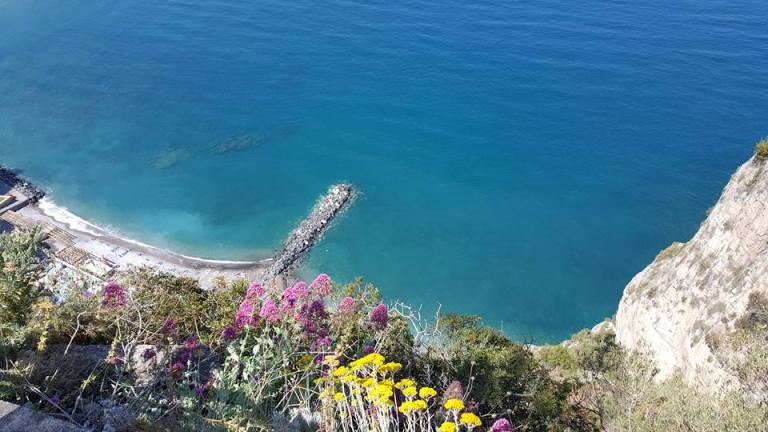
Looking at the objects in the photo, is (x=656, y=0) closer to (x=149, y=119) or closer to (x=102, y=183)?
(x=149, y=119)

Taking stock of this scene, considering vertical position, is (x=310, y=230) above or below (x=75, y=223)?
above

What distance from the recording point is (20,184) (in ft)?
132

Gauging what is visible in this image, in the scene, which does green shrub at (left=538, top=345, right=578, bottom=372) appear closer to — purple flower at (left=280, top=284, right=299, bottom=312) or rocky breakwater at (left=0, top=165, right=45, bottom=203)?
purple flower at (left=280, top=284, right=299, bottom=312)

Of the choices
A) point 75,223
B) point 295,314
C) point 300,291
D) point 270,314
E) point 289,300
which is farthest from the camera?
point 75,223

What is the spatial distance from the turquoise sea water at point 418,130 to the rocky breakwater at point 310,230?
0.96 meters

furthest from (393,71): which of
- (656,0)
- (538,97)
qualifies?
(656,0)

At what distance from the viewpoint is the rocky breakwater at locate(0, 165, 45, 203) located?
129ft

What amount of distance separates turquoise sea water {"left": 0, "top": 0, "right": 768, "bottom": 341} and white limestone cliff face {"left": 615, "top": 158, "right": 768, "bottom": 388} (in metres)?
9.66

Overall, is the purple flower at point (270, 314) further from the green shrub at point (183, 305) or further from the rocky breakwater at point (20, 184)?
the rocky breakwater at point (20, 184)

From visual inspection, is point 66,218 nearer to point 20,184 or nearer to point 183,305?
point 20,184

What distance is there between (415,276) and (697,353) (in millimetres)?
19236

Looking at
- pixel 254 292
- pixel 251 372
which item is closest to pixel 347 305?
pixel 254 292

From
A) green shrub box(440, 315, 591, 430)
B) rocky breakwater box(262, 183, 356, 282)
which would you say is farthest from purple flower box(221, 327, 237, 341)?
rocky breakwater box(262, 183, 356, 282)

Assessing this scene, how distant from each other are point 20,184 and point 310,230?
23674mm
